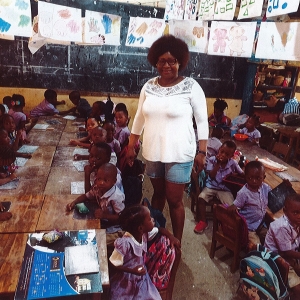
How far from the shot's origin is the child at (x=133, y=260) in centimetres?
214

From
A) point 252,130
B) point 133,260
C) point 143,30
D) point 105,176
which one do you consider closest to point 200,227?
point 105,176

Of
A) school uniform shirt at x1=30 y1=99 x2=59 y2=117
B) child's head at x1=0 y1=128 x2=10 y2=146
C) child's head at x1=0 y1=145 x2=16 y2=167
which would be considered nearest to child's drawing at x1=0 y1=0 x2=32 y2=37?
child's head at x1=0 y1=128 x2=10 y2=146

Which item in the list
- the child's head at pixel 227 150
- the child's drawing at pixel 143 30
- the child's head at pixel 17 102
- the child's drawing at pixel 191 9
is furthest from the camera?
the child's head at pixel 17 102

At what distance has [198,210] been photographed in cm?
417

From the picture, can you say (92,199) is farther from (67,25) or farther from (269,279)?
(67,25)

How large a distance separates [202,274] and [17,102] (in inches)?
195

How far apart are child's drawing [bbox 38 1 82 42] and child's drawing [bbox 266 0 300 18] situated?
9.83ft

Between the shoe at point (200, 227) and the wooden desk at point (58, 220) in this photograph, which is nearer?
the wooden desk at point (58, 220)

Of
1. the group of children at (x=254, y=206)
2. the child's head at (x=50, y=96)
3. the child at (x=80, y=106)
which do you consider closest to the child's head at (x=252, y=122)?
the group of children at (x=254, y=206)

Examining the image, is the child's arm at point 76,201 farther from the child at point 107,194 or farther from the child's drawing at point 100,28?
the child's drawing at point 100,28

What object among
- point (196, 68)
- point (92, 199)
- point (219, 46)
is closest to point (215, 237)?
point (92, 199)

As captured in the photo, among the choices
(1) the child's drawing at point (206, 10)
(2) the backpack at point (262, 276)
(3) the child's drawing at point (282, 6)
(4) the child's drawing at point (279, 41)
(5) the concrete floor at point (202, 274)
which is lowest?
(5) the concrete floor at point (202, 274)

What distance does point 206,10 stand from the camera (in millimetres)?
4555

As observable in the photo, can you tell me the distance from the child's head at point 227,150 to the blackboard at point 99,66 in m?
4.64
